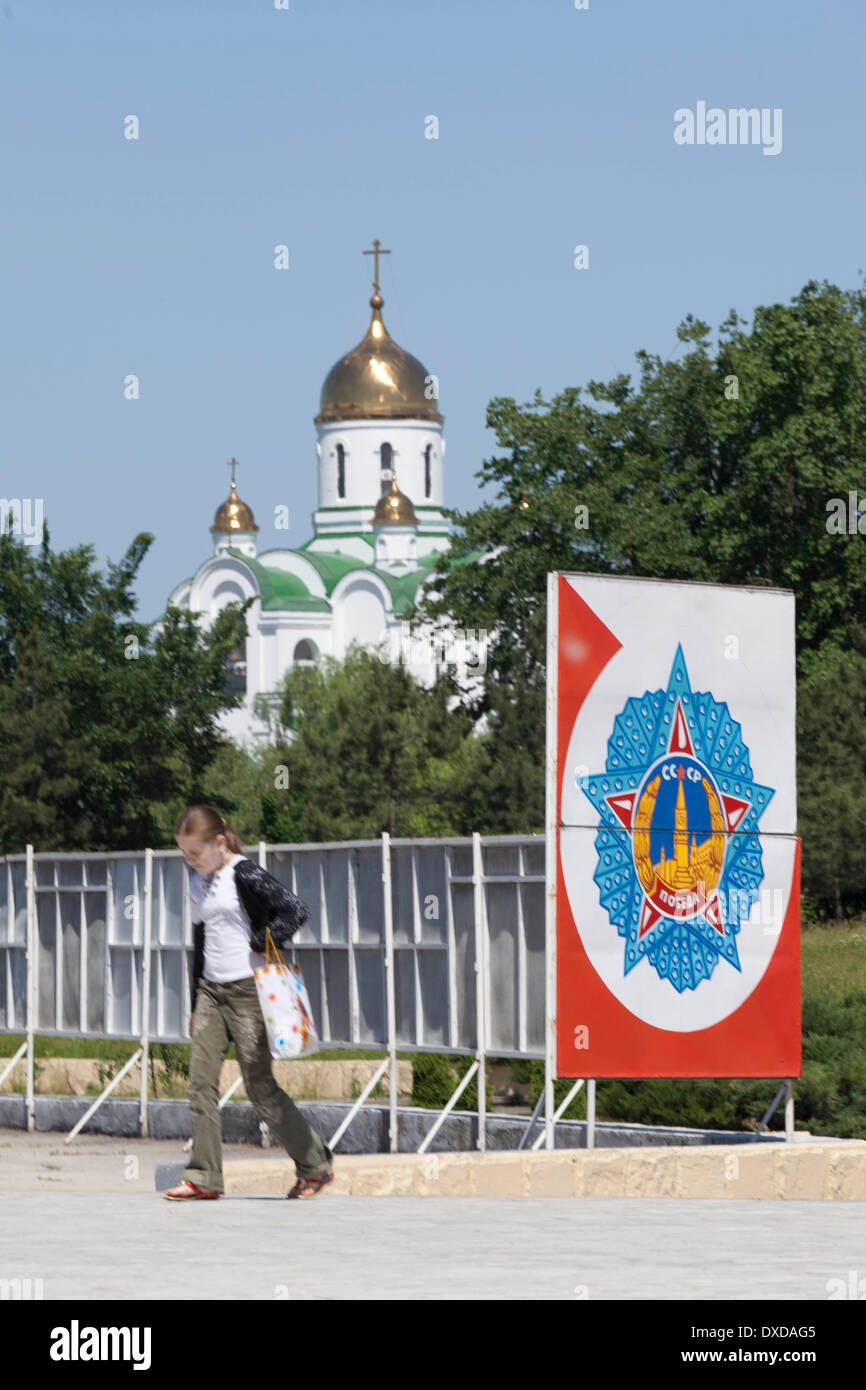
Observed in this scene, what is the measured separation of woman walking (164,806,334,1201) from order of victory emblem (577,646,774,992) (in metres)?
2.97

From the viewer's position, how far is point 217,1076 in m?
8.91

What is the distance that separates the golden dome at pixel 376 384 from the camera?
112 meters

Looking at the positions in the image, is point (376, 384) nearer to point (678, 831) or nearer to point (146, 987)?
point (146, 987)

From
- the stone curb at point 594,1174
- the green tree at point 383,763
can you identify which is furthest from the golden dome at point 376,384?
the stone curb at point 594,1174

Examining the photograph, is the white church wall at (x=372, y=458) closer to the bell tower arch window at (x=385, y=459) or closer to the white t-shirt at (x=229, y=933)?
the bell tower arch window at (x=385, y=459)

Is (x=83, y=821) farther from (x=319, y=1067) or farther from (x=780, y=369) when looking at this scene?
(x=319, y=1067)

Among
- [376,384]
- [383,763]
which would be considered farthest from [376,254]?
[383,763]

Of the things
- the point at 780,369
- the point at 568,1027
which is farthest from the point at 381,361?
the point at 568,1027

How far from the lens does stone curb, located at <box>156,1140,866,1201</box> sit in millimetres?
9523

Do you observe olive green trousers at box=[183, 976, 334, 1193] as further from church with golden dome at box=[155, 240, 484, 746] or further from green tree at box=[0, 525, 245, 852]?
church with golden dome at box=[155, 240, 484, 746]

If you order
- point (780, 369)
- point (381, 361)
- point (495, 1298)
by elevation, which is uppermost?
point (381, 361)

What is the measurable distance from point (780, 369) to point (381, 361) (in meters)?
62.1

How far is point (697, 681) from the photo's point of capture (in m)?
11.8

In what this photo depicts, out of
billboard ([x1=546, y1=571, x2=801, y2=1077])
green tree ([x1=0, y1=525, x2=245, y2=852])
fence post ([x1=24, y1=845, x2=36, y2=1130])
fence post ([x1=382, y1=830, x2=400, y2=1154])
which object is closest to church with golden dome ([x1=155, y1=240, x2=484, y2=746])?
green tree ([x1=0, y1=525, x2=245, y2=852])
